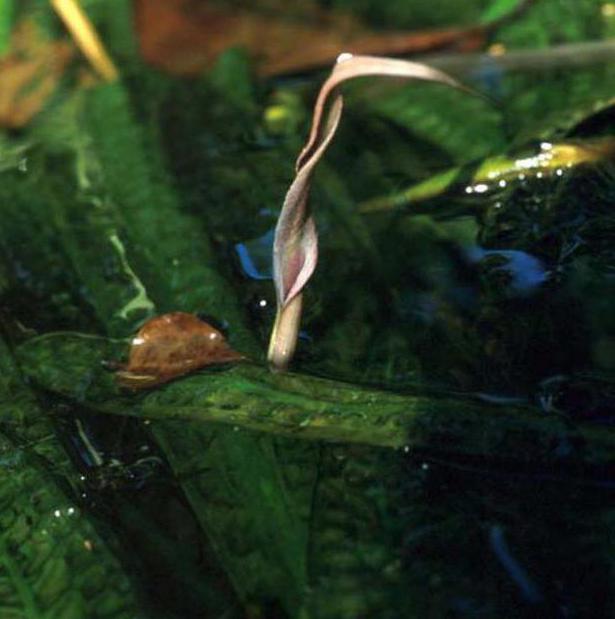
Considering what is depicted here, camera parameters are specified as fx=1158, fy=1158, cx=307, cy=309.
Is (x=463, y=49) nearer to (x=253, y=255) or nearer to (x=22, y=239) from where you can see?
(x=253, y=255)

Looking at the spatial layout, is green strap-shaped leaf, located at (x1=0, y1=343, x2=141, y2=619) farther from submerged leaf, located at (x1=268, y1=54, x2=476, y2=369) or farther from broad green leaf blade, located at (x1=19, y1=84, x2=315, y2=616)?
submerged leaf, located at (x1=268, y1=54, x2=476, y2=369)

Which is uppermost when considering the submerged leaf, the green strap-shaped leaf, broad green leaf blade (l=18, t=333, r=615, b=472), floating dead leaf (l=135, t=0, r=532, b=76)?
the submerged leaf

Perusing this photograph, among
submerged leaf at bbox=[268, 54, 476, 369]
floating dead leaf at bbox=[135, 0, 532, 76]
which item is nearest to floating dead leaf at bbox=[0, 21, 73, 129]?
floating dead leaf at bbox=[135, 0, 532, 76]

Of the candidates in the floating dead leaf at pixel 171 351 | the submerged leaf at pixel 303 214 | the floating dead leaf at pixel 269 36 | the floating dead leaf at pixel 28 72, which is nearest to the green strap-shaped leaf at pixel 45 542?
the floating dead leaf at pixel 171 351

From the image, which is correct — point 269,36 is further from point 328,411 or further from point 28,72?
point 328,411

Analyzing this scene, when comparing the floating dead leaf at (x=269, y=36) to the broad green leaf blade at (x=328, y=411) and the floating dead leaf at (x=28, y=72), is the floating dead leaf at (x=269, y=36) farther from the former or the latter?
the broad green leaf blade at (x=328, y=411)

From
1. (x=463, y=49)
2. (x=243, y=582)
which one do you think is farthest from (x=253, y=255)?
(x=463, y=49)
